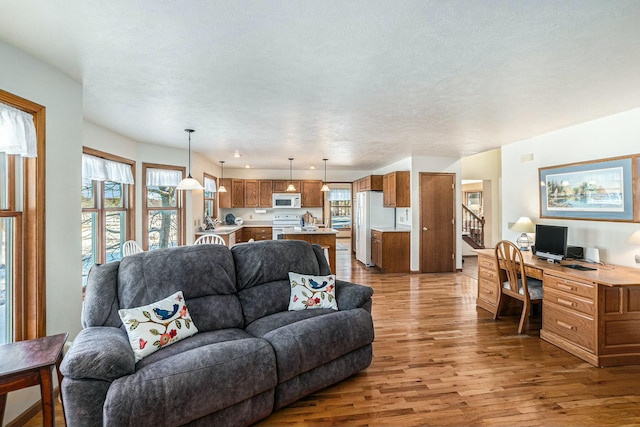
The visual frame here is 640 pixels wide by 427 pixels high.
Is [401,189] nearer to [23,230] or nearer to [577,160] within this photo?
[577,160]

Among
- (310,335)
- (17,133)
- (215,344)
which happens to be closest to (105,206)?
(17,133)

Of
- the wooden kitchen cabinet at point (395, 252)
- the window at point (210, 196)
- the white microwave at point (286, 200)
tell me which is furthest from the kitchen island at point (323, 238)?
the white microwave at point (286, 200)

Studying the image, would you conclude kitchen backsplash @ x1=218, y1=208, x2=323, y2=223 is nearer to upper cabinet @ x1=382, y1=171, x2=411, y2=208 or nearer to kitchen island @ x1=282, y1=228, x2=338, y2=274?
upper cabinet @ x1=382, y1=171, x2=411, y2=208

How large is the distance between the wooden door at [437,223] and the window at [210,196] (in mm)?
4646

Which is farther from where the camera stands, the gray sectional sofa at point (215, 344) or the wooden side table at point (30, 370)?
the gray sectional sofa at point (215, 344)

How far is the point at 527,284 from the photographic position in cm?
356

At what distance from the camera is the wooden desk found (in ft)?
8.88

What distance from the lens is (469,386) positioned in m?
2.40

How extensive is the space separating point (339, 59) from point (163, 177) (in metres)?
4.17

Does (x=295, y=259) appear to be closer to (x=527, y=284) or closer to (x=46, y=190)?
(x=46, y=190)

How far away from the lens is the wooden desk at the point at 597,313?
107 inches

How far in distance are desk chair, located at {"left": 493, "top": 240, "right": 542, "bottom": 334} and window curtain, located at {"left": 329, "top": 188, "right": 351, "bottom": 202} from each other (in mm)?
7716

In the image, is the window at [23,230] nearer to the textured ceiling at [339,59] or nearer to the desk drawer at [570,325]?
the textured ceiling at [339,59]

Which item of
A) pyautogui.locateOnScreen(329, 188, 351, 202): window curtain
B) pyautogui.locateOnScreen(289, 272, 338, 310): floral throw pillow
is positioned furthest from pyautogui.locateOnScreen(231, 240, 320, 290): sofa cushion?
pyautogui.locateOnScreen(329, 188, 351, 202): window curtain
